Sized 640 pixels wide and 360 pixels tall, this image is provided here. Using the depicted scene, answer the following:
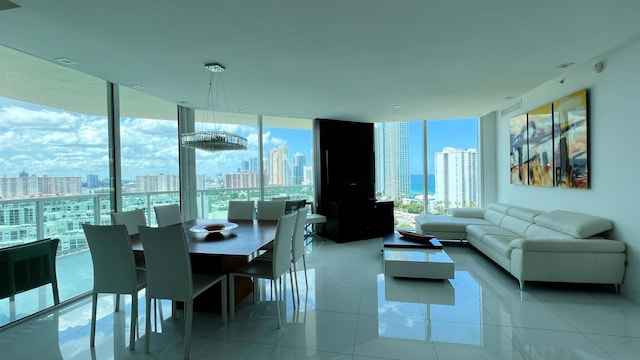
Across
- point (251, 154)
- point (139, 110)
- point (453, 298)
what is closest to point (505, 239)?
point (453, 298)

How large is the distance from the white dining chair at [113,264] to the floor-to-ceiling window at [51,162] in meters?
1.30

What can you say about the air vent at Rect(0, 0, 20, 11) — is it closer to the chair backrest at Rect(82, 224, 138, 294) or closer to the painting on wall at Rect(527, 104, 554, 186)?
the chair backrest at Rect(82, 224, 138, 294)

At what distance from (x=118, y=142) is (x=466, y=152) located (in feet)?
22.1

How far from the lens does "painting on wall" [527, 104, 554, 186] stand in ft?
13.6

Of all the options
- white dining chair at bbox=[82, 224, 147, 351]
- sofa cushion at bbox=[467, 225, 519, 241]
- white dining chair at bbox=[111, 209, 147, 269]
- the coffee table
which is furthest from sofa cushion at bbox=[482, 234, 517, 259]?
white dining chair at bbox=[111, 209, 147, 269]

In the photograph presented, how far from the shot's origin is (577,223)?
3.23 m

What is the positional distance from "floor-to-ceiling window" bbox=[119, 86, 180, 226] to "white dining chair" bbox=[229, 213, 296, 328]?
8.42ft

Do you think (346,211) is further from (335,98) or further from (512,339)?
(512,339)

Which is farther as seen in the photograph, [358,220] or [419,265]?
[358,220]

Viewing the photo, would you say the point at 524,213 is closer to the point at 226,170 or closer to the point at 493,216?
the point at 493,216

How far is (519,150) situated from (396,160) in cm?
258

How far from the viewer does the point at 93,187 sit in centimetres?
367

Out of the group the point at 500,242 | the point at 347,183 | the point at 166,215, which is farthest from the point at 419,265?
the point at 166,215

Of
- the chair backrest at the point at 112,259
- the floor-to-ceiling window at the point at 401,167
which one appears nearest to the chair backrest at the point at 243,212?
the chair backrest at the point at 112,259
